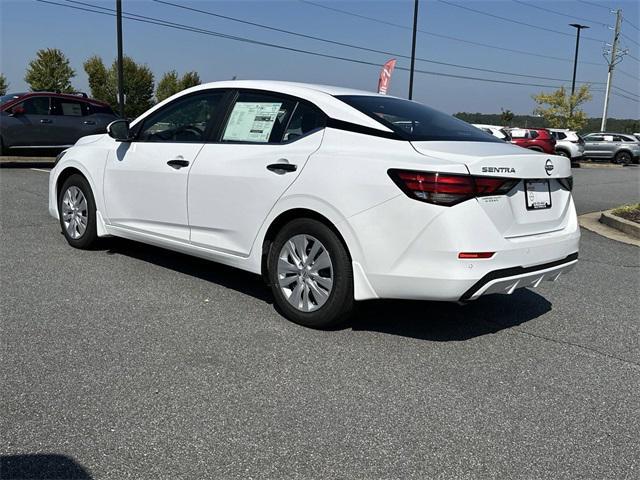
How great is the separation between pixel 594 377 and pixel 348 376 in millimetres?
1453

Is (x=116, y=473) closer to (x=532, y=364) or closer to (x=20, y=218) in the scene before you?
(x=532, y=364)

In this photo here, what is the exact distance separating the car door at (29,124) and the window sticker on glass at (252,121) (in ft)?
40.1

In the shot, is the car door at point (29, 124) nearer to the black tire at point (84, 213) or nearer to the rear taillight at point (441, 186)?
the black tire at point (84, 213)

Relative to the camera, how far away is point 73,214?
6422 millimetres

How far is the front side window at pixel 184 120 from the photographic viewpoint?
17.0ft

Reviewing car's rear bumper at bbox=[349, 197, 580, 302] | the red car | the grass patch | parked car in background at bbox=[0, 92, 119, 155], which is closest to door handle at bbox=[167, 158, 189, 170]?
car's rear bumper at bbox=[349, 197, 580, 302]

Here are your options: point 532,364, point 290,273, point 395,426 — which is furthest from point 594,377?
point 290,273

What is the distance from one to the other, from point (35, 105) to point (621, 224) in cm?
1316

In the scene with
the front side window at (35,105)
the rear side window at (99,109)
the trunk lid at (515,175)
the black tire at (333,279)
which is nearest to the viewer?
the trunk lid at (515,175)

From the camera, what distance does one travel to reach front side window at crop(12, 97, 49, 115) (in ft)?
50.9

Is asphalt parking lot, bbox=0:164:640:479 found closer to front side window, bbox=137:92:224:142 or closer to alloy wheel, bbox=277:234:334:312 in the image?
alloy wheel, bbox=277:234:334:312

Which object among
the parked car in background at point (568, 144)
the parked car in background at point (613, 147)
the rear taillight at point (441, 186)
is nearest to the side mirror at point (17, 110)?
the rear taillight at point (441, 186)

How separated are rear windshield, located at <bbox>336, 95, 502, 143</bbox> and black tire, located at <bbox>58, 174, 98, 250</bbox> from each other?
9.25 ft

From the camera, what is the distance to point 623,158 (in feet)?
109
